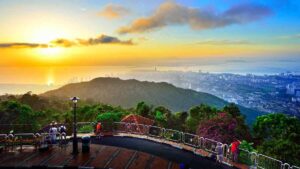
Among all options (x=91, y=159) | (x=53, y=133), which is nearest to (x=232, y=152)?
(x=91, y=159)

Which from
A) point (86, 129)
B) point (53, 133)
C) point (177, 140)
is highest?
point (53, 133)

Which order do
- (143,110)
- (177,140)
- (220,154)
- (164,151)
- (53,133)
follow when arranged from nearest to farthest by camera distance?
(220,154) < (164,151) < (53,133) < (177,140) < (143,110)

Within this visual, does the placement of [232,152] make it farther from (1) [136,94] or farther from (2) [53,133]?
(1) [136,94]

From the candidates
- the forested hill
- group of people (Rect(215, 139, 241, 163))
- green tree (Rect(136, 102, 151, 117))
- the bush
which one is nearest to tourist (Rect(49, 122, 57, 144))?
the bush

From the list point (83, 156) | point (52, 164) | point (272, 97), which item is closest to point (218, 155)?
→ point (83, 156)

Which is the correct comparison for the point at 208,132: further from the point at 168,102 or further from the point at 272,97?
the point at 168,102

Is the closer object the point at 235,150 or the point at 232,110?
the point at 235,150

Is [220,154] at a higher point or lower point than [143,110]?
higher

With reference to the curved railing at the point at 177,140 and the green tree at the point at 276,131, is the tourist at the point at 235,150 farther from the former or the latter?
the green tree at the point at 276,131

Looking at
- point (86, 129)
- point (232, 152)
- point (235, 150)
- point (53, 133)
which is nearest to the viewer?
point (235, 150)
